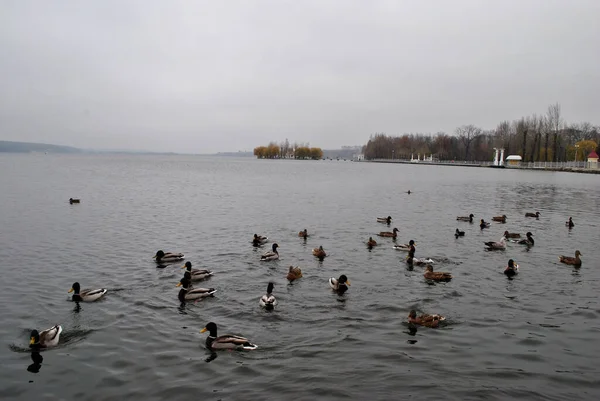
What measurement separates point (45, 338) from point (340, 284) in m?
8.82

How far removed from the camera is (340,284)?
15.8 metres

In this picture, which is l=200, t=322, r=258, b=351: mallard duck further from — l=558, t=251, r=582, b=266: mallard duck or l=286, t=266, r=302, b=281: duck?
l=558, t=251, r=582, b=266: mallard duck

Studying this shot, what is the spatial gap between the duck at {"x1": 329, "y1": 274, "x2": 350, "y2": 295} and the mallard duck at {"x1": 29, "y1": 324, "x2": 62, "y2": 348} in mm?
8460

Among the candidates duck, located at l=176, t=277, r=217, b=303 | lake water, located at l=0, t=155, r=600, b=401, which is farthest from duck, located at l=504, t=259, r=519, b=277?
duck, located at l=176, t=277, r=217, b=303

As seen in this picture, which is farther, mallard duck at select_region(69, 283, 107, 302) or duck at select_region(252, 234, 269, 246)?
duck at select_region(252, 234, 269, 246)

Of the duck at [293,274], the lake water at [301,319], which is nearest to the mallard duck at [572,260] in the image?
the lake water at [301,319]

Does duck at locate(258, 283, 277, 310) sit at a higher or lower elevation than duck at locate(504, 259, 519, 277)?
lower

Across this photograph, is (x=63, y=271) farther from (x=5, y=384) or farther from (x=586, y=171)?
(x=586, y=171)

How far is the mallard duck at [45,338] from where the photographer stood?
1142 centimetres

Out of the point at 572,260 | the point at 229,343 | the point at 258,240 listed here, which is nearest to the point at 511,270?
the point at 572,260

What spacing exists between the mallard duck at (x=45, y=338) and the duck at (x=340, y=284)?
8460 mm

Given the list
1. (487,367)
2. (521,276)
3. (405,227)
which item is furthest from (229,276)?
(405,227)

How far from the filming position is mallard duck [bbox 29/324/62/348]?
11422 millimetres

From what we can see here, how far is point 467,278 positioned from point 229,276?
917 cm
